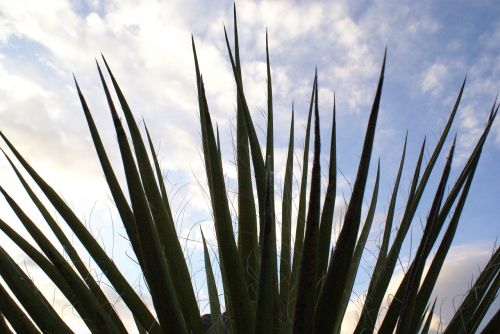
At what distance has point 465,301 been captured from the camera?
5.98 ft

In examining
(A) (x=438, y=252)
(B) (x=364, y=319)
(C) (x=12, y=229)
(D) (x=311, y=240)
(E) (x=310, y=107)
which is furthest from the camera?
(E) (x=310, y=107)

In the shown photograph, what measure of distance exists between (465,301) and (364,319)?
0.37 m

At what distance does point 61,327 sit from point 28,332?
93 mm

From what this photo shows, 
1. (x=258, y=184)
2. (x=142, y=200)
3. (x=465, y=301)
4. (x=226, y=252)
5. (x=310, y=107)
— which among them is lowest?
(x=465, y=301)

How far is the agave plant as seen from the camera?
1.18 metres

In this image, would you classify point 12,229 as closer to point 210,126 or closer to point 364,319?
point 210,126

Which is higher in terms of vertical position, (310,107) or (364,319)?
(310,107)

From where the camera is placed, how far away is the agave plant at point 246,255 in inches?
46.6

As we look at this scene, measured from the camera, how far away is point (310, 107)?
2.37 m

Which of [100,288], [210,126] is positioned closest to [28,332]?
[100,288]

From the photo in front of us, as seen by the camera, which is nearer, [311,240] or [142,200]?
[311,240]

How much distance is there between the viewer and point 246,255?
6.23ft

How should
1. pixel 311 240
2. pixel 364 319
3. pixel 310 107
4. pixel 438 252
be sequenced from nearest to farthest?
pixel 311 240 → pixel 438 252 → pixel 364 319 → pixel 310 107

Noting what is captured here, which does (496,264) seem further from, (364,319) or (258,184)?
(258,184)
